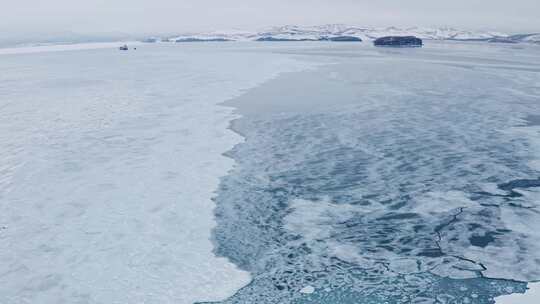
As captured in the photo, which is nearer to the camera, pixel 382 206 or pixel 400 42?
pixel 382 206

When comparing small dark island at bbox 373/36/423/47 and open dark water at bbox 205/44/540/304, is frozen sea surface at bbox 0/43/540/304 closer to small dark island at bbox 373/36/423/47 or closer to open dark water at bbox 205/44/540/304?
open dark water at bbox 205/44/540/304

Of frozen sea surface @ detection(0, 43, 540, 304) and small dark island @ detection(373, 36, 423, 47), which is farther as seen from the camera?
small dark island @ detection(373, 36, 423, 47)

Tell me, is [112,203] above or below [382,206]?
above

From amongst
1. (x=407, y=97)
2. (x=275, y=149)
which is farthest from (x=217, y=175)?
(x=407, y=97)

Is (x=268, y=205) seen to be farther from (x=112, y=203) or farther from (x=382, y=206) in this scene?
(x=112, y=203)

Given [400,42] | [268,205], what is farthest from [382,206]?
[400,42]

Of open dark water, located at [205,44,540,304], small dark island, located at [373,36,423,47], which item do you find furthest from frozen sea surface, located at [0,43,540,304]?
small dark island, located at [373,36,423,47]
